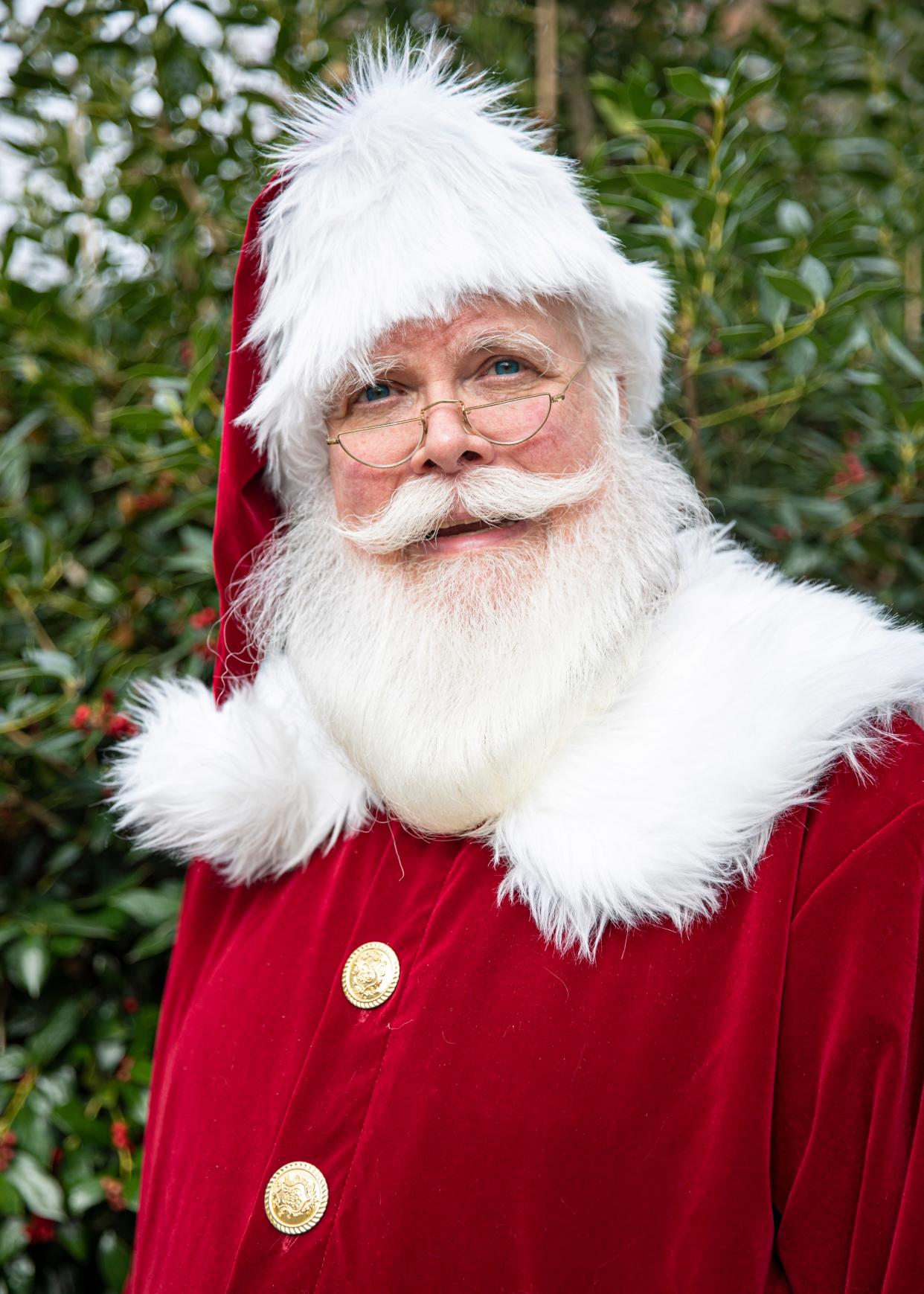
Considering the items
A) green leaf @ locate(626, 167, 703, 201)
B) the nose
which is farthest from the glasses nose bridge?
green leaf @ locate(626, 167, 703, 201)

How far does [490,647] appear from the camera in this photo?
1392mm

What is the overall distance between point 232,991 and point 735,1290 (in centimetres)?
A: 77

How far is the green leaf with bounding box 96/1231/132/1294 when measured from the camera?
5.88 feet

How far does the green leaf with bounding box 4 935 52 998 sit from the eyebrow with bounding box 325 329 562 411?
3.68 ft

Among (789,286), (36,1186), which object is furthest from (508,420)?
(36,1186)

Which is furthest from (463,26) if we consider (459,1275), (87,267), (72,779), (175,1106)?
(459,1275)

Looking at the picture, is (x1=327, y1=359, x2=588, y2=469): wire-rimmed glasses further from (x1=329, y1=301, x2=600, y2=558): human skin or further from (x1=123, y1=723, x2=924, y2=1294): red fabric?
(x1=123, y1=723, x2=924, y2=1294): red fabric

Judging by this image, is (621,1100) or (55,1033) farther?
(55,1033)

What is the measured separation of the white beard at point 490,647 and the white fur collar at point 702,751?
44 millimetres

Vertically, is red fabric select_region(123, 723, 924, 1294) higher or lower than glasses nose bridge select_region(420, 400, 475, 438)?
lower

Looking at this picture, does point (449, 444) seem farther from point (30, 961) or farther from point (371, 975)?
point (30, 961)

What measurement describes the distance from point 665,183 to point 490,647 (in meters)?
0.91

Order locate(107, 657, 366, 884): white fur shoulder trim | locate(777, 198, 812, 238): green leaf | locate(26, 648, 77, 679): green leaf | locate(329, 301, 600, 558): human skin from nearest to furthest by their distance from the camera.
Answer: locate(329, 301, 600, 558): human skin, locate(107, 657, 366, 884): white fur shoulder trim, locate(26, 648, 77, 679): green leaf, locate(777, 198, 812, 238): green leaf

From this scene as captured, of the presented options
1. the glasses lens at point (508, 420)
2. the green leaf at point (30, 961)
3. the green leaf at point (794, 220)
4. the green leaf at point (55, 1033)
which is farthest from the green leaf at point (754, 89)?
the green leaf at point (55, 1033)
